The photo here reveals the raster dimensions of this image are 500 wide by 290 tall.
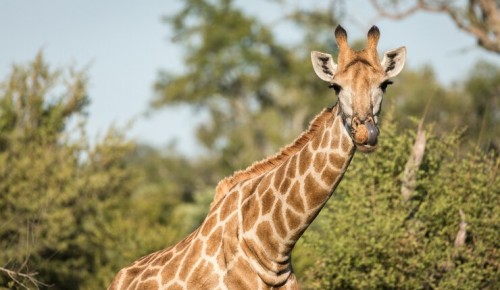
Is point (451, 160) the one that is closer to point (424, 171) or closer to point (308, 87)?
point (424, 171)

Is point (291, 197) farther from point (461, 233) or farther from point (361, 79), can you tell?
point (461, 233)

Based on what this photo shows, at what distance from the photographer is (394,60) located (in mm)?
9273

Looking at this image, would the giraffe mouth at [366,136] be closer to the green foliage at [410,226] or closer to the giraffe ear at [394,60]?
the giraffe ear at [394,60]

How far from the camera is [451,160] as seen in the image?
15133 mm

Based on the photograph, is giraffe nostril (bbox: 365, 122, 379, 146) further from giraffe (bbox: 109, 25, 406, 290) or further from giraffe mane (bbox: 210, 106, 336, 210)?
giraffe mane (bbox: 210, 106, 336, 210)

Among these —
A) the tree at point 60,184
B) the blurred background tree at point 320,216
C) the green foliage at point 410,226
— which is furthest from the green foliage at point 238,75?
the green foliage at point 410,226

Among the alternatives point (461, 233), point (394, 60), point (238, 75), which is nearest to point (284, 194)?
point (394, 60)

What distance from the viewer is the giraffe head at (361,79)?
856 centimetres

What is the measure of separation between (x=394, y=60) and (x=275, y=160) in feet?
5.77

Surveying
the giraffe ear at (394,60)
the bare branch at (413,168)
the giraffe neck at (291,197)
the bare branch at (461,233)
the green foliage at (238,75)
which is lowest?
the green foliage at (238,75)

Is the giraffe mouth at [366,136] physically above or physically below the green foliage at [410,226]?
above

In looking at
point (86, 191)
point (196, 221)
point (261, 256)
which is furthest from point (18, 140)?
point (261, 256)

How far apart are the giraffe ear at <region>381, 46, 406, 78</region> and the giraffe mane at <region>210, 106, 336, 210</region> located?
69 cm

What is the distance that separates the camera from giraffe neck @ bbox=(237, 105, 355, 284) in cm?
923
